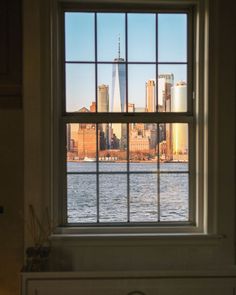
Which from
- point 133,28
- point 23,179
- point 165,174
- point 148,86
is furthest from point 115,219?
→ point 133,28

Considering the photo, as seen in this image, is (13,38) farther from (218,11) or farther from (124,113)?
(218,11)

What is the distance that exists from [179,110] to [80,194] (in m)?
0.96

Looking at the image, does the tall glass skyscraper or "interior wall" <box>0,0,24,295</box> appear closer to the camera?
"interior wall" <box>0,0,24,295</box>

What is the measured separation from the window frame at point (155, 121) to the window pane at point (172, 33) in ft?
0.15

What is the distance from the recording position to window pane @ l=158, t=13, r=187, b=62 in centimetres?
293

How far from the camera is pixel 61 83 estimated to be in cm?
288

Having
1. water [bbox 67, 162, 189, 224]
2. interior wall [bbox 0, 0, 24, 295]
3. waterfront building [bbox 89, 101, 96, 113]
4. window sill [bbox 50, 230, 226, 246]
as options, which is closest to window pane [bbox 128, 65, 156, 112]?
waterfront building [bbox 89, 101, 96, 113]

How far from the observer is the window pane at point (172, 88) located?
2.94 metres

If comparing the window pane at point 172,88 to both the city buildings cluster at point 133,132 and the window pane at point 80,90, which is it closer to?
the city buildings cluster at point 133,132

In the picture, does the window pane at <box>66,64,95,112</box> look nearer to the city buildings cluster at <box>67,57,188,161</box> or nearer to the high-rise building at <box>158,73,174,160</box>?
the city buildings cluster at <box>67,57,188,161</box>

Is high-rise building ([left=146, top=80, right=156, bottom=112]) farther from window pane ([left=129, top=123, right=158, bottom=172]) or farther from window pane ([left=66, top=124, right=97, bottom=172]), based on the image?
window pane ([left=66, top=124, right=97, bottom=172])

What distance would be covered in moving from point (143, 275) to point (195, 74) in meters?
1.46

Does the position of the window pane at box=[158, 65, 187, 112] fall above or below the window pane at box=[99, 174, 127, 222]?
above

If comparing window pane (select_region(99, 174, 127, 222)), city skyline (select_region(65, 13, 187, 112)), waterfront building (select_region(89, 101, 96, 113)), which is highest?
city skyline (select_region(65, 13, 187, 112))
